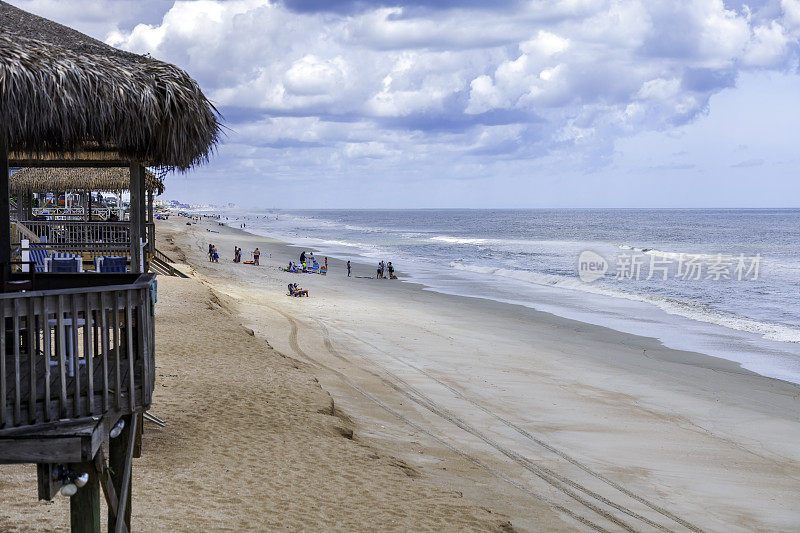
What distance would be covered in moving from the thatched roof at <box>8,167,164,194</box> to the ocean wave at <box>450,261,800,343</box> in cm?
1753

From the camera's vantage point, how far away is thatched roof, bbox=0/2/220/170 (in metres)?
4.79

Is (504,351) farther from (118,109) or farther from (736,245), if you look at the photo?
(736,245)

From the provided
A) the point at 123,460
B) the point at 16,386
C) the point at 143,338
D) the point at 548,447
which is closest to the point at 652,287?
the point at 548,447

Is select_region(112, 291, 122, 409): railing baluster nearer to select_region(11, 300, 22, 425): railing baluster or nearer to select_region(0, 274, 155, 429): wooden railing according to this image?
select_region(0, 274, 155, 429): wooden railing

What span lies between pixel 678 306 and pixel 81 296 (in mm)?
24652

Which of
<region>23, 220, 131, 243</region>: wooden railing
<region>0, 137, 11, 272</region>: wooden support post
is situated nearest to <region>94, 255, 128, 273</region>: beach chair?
<region>23, 220, 131, 243</region>: wooden railing

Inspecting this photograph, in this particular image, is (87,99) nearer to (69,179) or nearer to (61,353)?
(61,353)

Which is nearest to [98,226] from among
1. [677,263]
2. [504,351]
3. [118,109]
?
[504,351]

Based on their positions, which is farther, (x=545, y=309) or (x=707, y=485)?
(x=545, y=309)

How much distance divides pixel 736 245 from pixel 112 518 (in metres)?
75.9

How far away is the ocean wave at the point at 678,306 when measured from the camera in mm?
20859

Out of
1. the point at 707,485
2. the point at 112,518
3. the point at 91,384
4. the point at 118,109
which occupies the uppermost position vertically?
the point at 118,109

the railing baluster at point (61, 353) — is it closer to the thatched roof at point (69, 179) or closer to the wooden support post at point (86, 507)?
the wooden support post at point (86, 507)

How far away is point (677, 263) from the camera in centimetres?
4788
